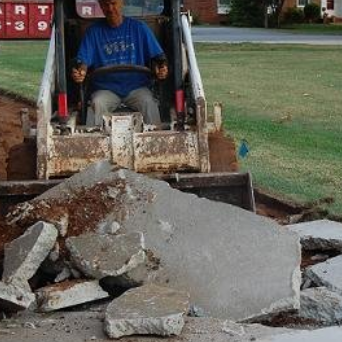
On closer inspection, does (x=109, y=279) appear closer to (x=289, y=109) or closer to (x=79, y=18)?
(x=79, y=18)

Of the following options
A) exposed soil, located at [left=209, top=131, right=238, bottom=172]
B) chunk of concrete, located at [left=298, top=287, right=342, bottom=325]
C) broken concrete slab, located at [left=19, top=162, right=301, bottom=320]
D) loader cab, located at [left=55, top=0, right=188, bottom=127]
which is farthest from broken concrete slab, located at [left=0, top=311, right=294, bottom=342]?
loader cab, located at [left=55, top=0, right=188, bottom=127]

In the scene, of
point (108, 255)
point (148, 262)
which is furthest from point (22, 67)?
point (108, 255)

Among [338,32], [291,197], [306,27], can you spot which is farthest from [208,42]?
[291,197]

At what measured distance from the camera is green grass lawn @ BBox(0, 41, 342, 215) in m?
11.2

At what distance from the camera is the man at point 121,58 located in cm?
905

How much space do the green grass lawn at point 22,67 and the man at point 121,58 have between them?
9.57 metres

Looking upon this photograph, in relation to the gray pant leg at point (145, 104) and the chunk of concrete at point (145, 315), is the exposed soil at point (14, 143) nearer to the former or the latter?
the gray pant leg at point (145, 104)

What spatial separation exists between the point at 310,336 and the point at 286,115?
11.1 meters

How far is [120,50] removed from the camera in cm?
916

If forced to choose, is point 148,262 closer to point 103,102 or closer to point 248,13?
point 103,102

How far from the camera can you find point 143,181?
7168 mm

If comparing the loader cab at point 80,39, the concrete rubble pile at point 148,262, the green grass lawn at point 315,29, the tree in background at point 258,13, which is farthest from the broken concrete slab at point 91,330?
the tree in background at point 258,13

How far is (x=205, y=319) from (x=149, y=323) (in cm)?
49

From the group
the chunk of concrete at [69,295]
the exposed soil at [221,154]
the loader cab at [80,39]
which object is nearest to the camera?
the chunk of concrete at [69,295]
